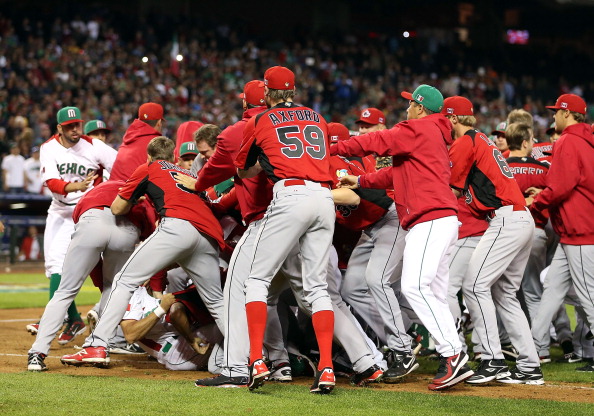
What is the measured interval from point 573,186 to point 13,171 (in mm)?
14695

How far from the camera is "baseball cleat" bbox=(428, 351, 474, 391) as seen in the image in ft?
20.5

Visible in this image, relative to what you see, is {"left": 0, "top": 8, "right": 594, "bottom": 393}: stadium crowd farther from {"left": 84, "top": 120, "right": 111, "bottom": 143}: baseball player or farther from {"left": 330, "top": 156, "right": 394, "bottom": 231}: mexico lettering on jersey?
{"left": 84, "top": 120, "right": 111, "bottom": 143}: baseball player

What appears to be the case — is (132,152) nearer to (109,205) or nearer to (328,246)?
(109,205)

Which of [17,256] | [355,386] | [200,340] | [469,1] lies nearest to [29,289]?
[17,256]

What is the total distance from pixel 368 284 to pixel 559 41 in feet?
118

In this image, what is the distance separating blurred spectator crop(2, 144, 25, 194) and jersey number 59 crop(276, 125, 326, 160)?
561 inches

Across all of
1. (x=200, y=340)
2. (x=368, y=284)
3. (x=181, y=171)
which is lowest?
(x=200, y=340)

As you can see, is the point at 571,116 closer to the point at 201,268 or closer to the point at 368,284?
the point at 368,284

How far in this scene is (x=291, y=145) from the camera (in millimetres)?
6246

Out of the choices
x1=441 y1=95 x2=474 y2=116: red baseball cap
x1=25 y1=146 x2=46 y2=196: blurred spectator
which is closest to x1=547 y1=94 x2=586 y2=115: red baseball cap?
x1=441 y1=95 x2=474 y2=116: red baseball cap

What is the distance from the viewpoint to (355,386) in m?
6.57

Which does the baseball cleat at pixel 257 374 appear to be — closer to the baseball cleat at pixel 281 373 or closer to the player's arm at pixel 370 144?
the baseball cleat at pixel 281 373

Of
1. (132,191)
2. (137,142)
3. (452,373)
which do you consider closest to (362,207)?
(452,373)

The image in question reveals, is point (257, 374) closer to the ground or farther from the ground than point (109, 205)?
closer to the ground
